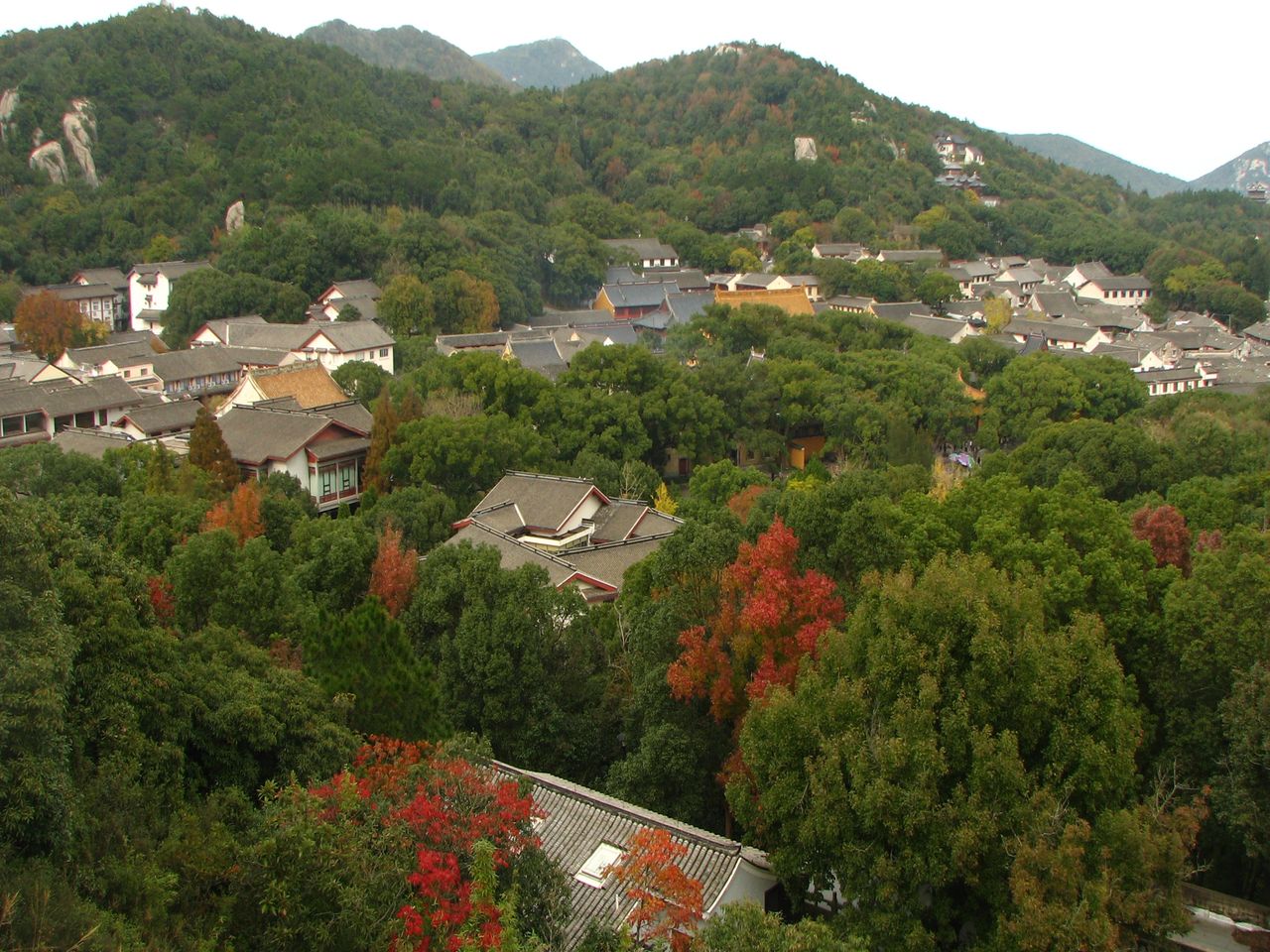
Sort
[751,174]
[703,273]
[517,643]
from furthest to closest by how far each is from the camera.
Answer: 1. [751,174]
2. [703,273]
3. [517,643]

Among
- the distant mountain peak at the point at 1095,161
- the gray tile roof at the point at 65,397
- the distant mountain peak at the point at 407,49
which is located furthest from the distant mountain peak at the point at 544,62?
the gray tile roof at the point at 65,397

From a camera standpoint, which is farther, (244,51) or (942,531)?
(244,51)

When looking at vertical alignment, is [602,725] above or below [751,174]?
below

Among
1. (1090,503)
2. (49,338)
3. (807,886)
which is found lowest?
(49,338)

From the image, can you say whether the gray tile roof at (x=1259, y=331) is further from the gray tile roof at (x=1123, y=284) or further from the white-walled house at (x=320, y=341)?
the white-walled house at (x=320, y=341)

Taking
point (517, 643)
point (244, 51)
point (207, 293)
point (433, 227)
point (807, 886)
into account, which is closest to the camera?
point (807, 886)

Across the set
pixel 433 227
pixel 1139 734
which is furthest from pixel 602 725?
pixel 433 227

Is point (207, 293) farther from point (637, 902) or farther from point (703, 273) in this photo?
point (637, 902)
